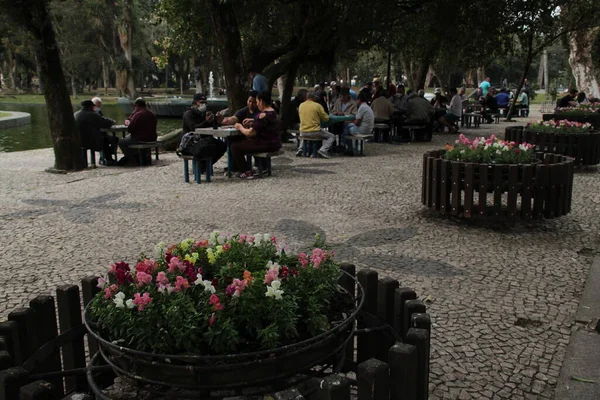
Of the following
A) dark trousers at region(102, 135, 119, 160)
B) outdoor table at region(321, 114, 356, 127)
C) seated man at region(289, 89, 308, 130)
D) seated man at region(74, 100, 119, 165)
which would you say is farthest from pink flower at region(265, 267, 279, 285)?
seated man at region(289, 89, 308, 130)

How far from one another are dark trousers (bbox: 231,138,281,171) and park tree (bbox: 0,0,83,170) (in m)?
3.92

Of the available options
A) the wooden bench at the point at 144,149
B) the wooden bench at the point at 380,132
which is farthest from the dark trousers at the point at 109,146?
the wooden bench at the point at 380,132

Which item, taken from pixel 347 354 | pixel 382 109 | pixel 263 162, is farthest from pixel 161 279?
pixel 382 109

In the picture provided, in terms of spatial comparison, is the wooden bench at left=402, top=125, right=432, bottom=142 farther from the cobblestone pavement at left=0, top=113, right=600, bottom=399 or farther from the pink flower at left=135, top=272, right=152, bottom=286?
the pink flower at left=135, top=272, right=152, bottom=286

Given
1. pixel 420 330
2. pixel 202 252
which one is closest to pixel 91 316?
pixel 202 252

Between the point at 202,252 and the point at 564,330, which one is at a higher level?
the point at 202,252

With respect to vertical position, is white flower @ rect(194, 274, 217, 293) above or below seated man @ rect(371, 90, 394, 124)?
below

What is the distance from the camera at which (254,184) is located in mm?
10141

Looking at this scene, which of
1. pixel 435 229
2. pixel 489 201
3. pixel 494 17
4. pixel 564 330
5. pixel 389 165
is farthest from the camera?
pixel 494 17

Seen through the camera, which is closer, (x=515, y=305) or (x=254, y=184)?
(x=515, y=305)

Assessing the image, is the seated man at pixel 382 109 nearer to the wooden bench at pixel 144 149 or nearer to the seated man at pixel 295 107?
the seated man at pixel 295 107

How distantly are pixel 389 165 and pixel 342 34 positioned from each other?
568 cm

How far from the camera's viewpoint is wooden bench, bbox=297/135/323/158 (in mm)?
13391

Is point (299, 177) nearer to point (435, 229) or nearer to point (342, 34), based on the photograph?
point (435, 229)
